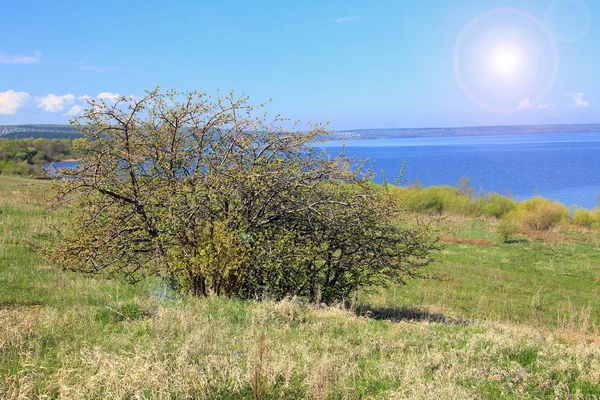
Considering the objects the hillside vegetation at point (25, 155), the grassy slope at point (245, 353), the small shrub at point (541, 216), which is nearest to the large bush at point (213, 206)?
the grassy slope at point (245, 353)

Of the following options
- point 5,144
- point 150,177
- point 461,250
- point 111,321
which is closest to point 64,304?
point 111,321

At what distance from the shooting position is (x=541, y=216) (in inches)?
1576

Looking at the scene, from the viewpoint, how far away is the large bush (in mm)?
8781

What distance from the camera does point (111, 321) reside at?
6109 mm

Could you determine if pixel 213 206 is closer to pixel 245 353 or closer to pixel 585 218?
pixel 245 353

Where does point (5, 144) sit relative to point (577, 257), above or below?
above

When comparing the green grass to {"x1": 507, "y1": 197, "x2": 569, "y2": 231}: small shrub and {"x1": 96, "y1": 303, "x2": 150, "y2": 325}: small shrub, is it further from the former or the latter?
{"x1": 96, "y1": 303, "x2": 150, "y2": 325}: small shrub

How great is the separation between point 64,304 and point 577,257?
93.9 ft

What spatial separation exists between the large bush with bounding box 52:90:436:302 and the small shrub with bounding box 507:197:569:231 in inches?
1366

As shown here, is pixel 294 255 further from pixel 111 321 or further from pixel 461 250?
pixel 461 250

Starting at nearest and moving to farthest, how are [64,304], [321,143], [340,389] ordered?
[340,389] < [64,304] < [321,143]

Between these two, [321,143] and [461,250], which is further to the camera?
[461,250]

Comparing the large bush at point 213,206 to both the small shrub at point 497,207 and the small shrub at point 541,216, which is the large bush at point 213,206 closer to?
the small shrub at point 541,216

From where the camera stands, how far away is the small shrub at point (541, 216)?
131ft
